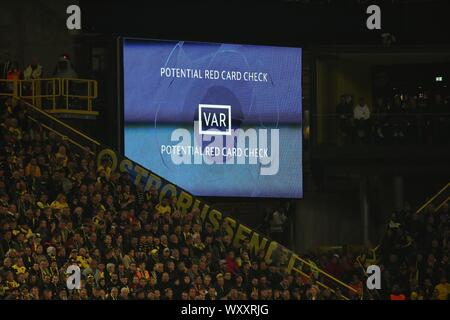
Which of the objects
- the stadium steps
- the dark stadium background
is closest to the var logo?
the dark stadium background

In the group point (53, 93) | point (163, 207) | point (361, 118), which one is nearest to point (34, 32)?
point (53, 93)

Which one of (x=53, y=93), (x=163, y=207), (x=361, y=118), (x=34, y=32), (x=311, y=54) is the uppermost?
(x=34, y=32)

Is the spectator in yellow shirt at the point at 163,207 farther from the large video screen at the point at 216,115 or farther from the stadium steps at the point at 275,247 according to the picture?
the large video screen at the point at 216,115

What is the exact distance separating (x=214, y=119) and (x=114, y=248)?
5.78 meters

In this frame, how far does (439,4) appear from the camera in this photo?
105ft

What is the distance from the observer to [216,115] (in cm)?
2956

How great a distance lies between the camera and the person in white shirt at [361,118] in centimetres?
3086

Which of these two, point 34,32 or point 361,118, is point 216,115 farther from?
point 34,32

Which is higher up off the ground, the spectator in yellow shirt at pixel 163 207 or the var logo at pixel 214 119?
the var logo at pixel 214 119

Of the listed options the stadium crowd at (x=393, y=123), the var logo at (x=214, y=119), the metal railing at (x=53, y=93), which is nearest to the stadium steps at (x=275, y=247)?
the metal railing at (x=53, y=93)

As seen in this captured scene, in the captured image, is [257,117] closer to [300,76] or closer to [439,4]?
[300,76]

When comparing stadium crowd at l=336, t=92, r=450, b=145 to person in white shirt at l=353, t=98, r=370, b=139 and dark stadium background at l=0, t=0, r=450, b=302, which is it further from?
dark stadium background at l=0, t=0, r=450, b=302

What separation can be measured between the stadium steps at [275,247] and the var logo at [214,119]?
2232 millimetres
